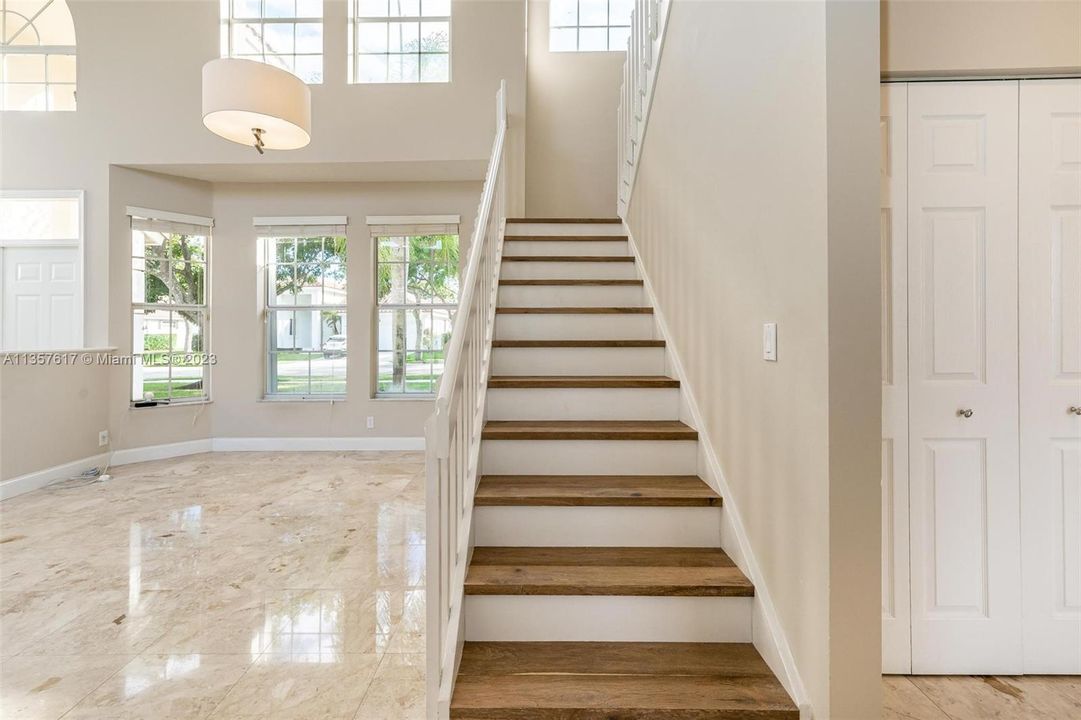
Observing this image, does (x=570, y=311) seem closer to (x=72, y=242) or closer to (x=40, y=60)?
Answer: (x=72, y=242)

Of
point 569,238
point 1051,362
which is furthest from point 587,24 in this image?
point 1051,362

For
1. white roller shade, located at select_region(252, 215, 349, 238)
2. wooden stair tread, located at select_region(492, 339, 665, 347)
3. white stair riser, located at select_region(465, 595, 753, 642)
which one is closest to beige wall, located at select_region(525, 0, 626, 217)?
white roller shade, located at select_region(252, 215, 349, 238)

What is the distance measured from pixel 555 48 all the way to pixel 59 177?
197 inches

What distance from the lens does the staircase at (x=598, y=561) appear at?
146 cm

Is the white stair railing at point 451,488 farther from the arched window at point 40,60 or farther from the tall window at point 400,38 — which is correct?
the arched window at point 40,60

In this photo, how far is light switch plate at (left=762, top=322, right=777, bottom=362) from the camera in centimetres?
159

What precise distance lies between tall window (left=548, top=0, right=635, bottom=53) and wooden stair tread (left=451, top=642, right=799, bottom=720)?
230 inches

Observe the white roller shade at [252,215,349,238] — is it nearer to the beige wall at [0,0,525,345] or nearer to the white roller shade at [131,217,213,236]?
the white roller shade at [131,217,213,236]

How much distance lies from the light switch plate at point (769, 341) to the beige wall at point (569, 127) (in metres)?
4.27

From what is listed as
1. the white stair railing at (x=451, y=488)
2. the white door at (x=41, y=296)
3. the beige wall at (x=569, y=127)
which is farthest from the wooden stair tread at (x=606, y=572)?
the white door at (x=41, y=296)

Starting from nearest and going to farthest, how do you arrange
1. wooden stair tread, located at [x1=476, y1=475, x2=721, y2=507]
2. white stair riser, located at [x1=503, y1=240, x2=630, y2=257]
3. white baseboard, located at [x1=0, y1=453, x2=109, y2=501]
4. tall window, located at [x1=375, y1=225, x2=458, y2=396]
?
wooden stair tread, located at [x1=476, y1=475, x2=721, y2=507] < white stair riser, located at [x1=503, y1=240, x2=630, y2=257] < white baseboard, located at [x1=0, y1=453, x2=109, y2=501] < tall window, located at [x1=375, y1=225, x2=458, y2=396]

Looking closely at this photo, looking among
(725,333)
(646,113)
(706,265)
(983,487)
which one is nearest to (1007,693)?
(983,487)

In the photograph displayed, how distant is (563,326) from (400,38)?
12.5 ft

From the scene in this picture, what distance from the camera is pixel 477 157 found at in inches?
186
